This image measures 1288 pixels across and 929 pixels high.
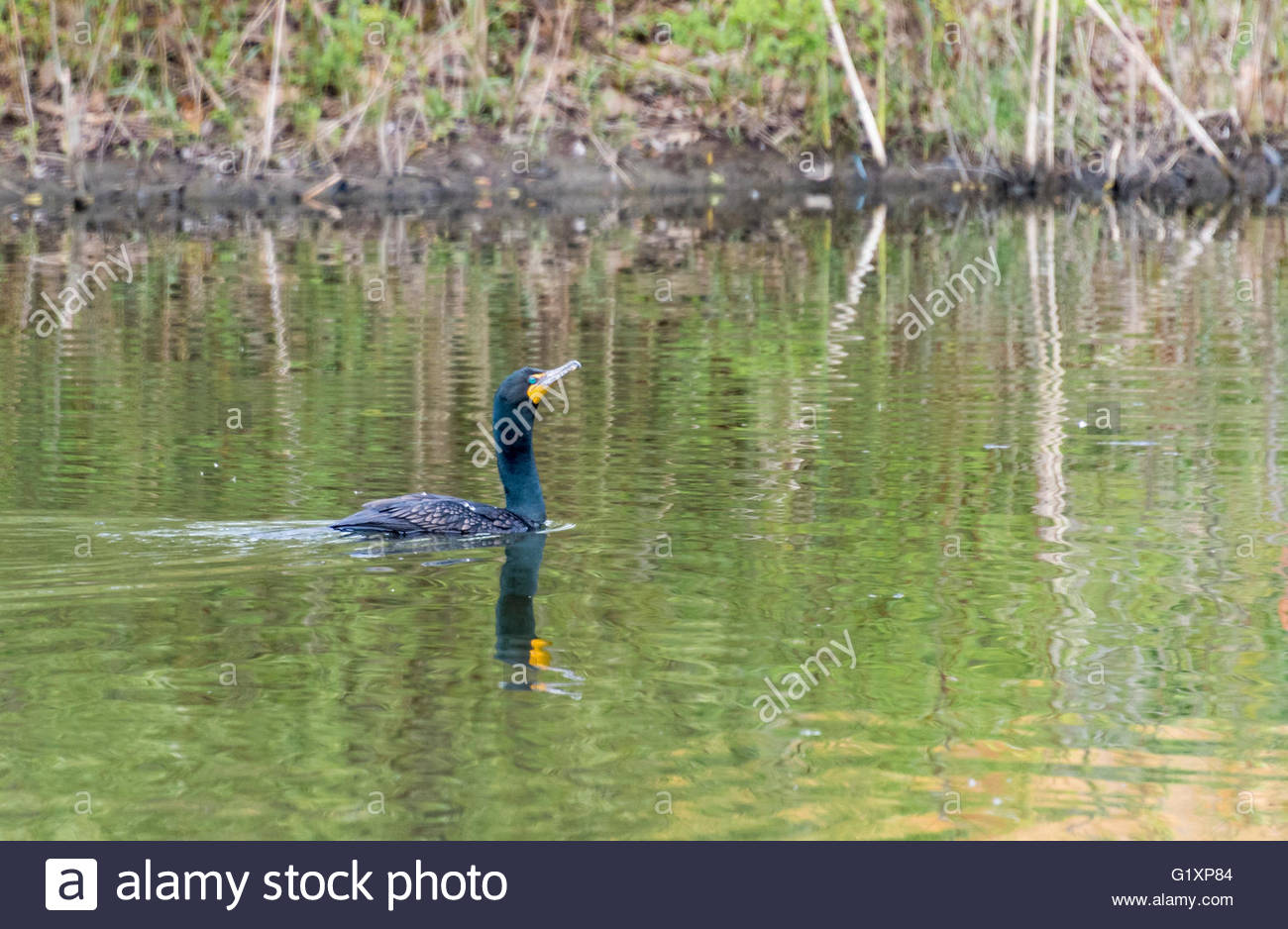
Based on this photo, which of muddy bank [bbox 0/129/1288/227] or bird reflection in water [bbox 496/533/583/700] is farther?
muddy bank [bbox 0/129/1288/227]

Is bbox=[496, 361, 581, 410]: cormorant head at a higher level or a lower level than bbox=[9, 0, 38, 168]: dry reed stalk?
lower

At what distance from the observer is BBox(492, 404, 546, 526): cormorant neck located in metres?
9.68

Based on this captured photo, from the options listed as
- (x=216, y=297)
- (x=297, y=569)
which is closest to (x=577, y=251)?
(x=216, y=297)

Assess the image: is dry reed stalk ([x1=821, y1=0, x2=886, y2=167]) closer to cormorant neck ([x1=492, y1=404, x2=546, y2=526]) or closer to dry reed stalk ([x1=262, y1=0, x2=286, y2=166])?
dry reed stalk ([x1=262, y1=0, x2=286, y2=166])

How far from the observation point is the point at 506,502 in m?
9.84

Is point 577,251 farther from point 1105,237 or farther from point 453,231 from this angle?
point 1105,237

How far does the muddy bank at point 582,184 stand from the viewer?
27.3 meters

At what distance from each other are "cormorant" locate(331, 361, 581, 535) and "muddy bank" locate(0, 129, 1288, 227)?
17556mm

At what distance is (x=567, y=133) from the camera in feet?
96.7

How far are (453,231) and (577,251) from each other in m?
2.92

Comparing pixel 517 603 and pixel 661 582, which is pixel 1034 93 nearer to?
pixel 661 582

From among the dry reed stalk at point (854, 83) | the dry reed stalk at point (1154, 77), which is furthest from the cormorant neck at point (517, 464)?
the dry reed stalk at point (854, 83)

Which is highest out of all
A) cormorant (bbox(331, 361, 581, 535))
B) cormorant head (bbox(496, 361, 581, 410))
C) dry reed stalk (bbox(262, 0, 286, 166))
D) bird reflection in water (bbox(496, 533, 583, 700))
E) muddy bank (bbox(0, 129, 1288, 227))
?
dry reed stalk (bbox(262, 0, 286, 166))

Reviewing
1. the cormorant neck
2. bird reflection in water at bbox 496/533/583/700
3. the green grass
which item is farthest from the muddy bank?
bird reflection in water at bbox 496/533/583/700
